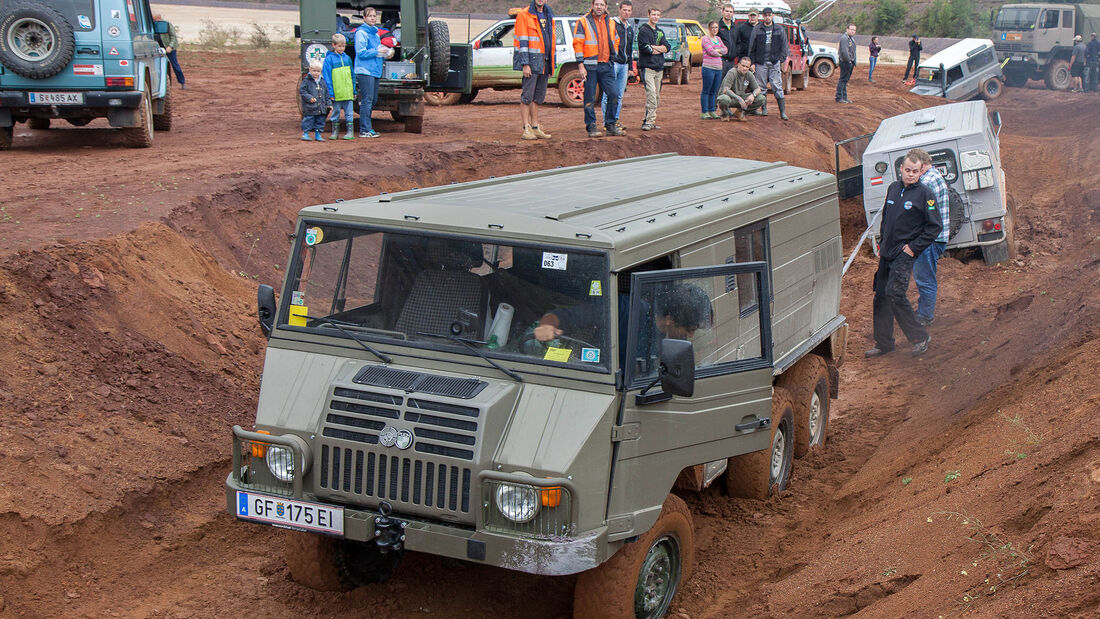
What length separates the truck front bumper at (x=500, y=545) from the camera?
450cm

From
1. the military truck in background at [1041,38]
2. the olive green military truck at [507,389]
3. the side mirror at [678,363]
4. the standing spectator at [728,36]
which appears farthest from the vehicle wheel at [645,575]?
the military truck in background at [1041,38]

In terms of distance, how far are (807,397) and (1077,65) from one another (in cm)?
3439

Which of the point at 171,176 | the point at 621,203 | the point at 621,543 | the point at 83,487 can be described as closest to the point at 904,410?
the point at 621,203

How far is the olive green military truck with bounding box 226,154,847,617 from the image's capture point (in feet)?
15.2

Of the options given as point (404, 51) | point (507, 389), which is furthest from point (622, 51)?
point (507, 389)

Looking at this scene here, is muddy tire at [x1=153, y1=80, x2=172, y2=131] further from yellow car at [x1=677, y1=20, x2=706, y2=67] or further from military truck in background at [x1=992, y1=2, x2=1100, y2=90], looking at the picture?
military truck in background at [x1=992, y1=2, x2=1100, y2=90]

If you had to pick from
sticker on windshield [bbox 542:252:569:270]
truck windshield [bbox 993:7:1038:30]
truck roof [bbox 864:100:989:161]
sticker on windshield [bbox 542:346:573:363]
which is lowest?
sticker on windshield [bbox 542:346:573:363]

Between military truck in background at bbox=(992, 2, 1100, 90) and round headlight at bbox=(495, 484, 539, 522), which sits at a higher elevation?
military truck in background at bbox=(992, 2, 1100, 90)

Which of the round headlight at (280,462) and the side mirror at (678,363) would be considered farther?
the round headlight at (280,462)

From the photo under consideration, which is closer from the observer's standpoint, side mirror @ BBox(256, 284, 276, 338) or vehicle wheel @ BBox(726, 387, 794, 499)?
side mirror @ BBox(256, 284, 276, 338)

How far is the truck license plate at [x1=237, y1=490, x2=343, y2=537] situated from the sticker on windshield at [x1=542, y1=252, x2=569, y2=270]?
5.07 ft

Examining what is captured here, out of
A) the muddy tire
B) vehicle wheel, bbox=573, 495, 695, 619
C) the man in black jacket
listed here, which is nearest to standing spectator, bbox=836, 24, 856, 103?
the man in black jacket

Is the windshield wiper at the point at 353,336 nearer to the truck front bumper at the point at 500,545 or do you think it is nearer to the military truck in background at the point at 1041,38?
the truck front bumper at the point at 500,545

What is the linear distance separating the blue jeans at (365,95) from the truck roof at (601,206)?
26.5 ft
